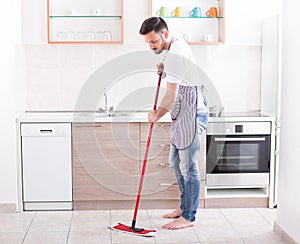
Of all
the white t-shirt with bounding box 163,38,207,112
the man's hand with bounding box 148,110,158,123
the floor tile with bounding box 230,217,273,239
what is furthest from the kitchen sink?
the floor tile with bounding box 230,217,273,239

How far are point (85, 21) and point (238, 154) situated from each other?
1700 millimetres

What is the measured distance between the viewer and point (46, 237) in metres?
3.76

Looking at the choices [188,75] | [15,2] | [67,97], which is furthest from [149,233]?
[15,2]

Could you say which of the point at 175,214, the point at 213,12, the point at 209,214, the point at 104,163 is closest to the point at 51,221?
the point at 104,163

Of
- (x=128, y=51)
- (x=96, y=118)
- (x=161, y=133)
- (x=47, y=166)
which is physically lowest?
(x=47, y=166)

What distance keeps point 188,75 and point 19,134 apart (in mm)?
1422

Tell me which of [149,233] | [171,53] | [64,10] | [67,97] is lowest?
[149,233]

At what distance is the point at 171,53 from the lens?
3.73 m

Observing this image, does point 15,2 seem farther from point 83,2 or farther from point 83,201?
point 83,201

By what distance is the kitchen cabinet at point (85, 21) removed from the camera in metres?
4.75

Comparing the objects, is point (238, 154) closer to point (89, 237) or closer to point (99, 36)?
point (89, 237)

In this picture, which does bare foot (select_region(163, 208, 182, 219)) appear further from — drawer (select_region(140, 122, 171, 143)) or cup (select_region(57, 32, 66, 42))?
cup (select_region(57, 32, 66, 42))

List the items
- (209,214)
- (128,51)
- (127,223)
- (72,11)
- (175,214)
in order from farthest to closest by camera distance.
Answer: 1. (128,51)
2. (72,11)
3. (209,214)
4. (175,214)
5. (127,223)

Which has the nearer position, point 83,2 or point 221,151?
point 221,151
